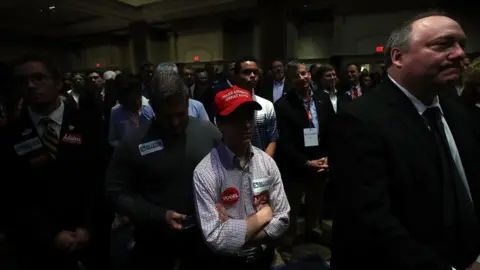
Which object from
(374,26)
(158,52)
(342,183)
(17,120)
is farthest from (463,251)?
(158,52)

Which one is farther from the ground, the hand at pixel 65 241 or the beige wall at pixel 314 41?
the beige wall at pixel 314 41

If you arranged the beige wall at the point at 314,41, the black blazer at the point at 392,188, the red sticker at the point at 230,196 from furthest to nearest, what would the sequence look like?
1. the beige wall at the point at 314,41
2. the red sticker at the point at 230,196
3. the black blazer at the point at 392,188

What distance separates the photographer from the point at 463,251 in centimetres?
126

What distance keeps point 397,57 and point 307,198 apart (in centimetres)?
227

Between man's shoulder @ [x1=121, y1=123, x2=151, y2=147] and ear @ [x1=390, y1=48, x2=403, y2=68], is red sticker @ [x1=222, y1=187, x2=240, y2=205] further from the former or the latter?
ear @ [x1=390, y1=48, x2=403, y2=68]

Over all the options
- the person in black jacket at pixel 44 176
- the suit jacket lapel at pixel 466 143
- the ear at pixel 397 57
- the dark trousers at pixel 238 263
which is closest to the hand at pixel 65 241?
the person in black jacket at pixel 44 176

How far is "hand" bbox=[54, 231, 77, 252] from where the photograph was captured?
165 centimetres

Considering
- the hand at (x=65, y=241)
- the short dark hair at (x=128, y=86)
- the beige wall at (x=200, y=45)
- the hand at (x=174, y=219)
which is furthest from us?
the beige wall at (x=200, y=45)

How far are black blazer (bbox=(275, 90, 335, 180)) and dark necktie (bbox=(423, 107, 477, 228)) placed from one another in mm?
1717

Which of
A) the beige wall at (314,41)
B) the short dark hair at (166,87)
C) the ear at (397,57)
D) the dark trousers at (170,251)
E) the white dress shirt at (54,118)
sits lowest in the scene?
the dark trousers at (170,251)

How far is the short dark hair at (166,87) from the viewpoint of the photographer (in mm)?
1606

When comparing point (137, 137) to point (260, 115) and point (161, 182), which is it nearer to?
point (161, 182)

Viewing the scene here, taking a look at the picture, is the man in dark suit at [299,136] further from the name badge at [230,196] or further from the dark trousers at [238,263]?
the name badge at [230,196]

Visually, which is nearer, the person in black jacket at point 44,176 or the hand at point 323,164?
the person in black jacket at point 44,176
